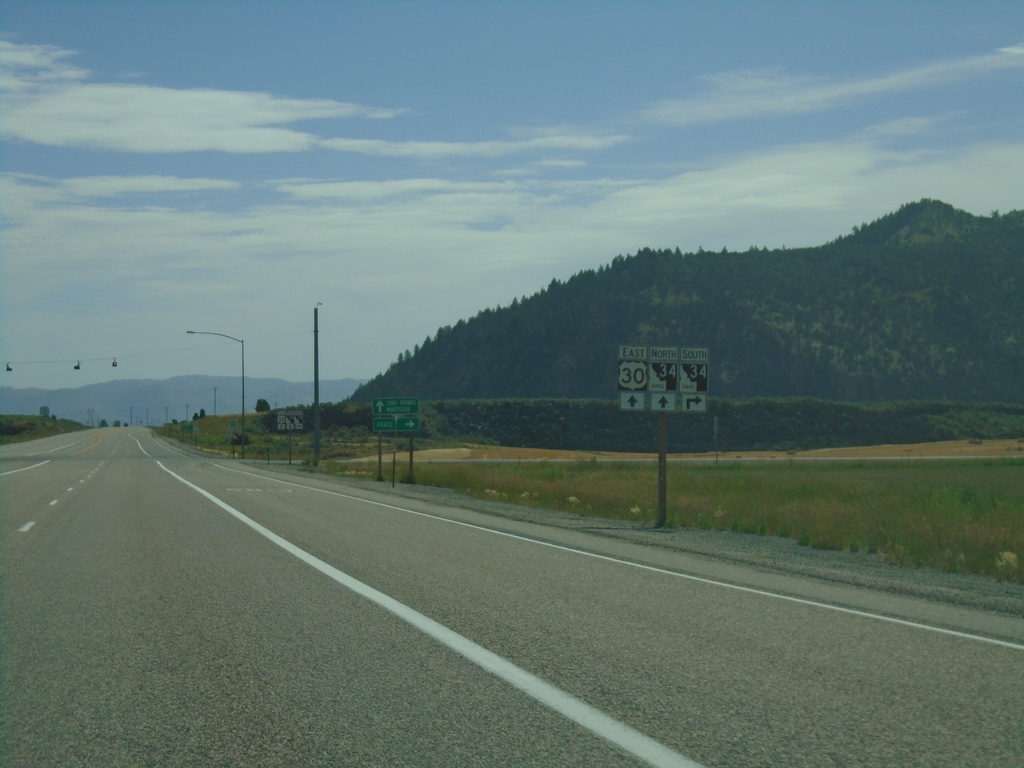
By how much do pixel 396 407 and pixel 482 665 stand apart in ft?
113

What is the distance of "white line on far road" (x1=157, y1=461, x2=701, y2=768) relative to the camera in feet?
19.7

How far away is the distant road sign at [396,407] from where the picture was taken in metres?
42.0

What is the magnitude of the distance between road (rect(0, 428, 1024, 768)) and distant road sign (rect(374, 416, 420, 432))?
25.8 meters

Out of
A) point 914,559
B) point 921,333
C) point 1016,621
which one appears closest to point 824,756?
point 1016,621

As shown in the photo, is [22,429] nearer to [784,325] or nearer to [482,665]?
[784,325]

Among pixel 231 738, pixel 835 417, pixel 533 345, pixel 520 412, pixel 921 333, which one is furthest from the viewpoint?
pixel 533 345

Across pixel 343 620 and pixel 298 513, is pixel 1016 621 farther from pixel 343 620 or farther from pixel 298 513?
pixel 298 513

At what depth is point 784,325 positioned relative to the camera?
15375cm

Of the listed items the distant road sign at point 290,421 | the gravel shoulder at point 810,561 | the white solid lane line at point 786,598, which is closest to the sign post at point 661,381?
the gravel shoulder at point 810,561

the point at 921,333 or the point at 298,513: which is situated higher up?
the point at 921,333

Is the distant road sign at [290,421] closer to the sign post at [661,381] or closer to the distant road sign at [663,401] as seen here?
the sign post at [661,381]

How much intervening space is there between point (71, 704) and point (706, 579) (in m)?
8.20

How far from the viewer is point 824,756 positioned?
597cm

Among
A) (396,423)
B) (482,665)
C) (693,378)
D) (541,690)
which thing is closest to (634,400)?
(693,378)
